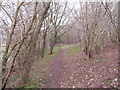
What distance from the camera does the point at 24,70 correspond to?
553cm

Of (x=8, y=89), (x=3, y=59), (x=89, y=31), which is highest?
(x=89, y=31)

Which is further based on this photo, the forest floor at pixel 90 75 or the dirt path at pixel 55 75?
the dirt path at pixel 55 75

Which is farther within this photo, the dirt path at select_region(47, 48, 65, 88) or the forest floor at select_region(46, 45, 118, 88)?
the dirt path at select_region(47, 48, 65, 88)

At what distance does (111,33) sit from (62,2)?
832 centimetres

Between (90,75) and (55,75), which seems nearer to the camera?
(90,75)

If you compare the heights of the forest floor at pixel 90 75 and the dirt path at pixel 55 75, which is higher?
the forest floor at pixel 90 75

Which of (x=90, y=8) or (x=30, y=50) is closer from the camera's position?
(x=30, y=50)

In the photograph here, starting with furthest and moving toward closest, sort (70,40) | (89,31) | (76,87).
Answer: (70,40) < (89,31) < (76,87)

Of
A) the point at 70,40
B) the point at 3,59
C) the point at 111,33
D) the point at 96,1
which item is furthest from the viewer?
the point at 70,40

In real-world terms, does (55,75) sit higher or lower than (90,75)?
lower

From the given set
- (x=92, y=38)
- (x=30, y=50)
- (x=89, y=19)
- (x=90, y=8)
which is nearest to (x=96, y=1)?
(x=90, y=8)

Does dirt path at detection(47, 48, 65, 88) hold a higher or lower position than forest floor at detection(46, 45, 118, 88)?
lower

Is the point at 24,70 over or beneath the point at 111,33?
beneath

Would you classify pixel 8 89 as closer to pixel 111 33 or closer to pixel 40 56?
pixel 40 56
